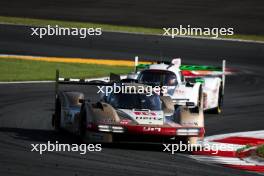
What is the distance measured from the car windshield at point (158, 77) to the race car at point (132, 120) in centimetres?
423

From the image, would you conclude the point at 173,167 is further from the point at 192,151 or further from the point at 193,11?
the point at 193,11

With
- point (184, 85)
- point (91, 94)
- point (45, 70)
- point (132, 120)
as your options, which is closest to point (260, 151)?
point (132, 120)

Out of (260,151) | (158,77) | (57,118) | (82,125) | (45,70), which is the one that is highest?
(45,70)

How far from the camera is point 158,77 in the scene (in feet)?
79.5

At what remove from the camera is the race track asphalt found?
1576cm

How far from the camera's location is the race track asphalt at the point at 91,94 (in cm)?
1576

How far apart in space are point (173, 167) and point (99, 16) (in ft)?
103

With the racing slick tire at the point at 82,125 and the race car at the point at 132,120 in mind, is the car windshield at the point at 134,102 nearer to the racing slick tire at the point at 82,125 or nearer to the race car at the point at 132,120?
the race car at the point at 132,120

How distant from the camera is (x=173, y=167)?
16.0 metres

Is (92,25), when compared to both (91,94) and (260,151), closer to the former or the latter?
(91,94)

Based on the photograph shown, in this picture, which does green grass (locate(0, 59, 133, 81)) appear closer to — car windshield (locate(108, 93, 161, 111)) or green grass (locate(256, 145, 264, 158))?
car windshield (locate(108, 93, 161, 111))

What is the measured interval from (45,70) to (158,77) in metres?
9.01

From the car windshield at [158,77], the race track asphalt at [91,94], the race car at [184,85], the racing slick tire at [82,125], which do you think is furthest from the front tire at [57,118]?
the car windshield at [158,77]

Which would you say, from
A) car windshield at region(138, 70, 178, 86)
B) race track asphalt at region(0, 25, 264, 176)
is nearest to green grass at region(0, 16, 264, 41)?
race track asphalt at region(0, 25, 264, 176)
